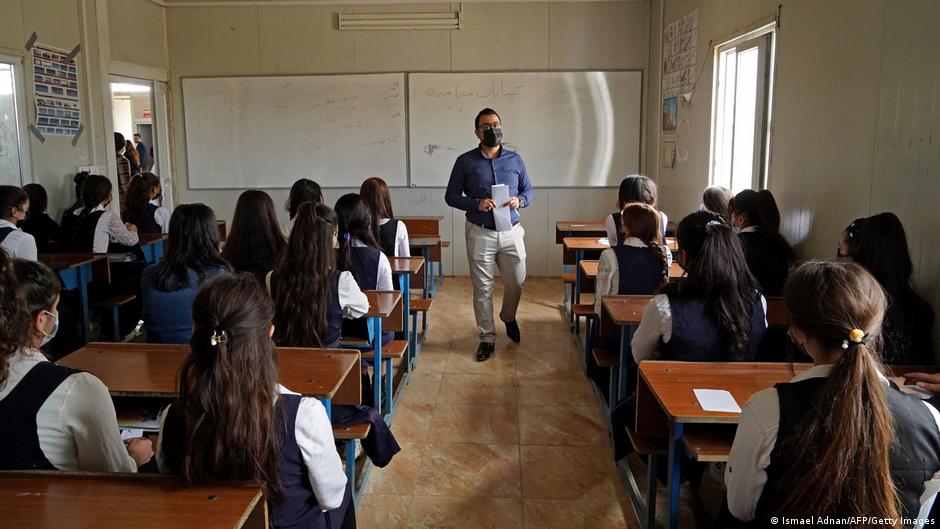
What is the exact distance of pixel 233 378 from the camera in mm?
1449

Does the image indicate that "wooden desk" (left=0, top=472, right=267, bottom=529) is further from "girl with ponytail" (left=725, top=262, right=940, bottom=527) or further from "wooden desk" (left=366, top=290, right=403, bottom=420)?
"wooden desk" (left=366, top=290, right=403, bottom=420)

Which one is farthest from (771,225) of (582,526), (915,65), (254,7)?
(254,7)

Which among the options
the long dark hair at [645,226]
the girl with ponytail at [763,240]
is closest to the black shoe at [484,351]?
the long dark hair at [645,226]

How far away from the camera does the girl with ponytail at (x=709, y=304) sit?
2.33m

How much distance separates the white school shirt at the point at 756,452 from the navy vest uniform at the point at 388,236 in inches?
121

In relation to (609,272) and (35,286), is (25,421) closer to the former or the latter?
(35,286)

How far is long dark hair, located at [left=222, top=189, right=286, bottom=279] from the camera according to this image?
3463mm

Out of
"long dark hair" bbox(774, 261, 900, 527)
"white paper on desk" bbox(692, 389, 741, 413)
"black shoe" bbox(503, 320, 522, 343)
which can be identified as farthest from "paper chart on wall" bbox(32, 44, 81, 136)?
"long dark hair" bbox(774, 261, 900, 527)

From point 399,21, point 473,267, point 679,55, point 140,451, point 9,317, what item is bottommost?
point 140,451

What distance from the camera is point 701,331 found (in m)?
2.38

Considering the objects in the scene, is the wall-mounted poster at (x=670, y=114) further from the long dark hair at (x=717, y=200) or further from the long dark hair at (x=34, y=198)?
the long dark hair at (x=34, y=198)

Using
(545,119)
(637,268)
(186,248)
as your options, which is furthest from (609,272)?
(545,119)

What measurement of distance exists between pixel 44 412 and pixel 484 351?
3.15 metres

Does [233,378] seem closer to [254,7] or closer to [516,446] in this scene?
Result: [516,446]
